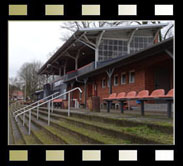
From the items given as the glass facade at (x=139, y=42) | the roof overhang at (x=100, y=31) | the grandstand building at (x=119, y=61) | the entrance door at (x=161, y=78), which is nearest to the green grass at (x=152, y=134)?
the grandstand building at (x=119, y=61)

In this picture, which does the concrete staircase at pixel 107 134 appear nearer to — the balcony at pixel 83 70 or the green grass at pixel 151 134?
the green grass at pixel 151 134

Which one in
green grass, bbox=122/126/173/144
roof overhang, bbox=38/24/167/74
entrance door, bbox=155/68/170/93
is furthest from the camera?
roof overhang, bbox=38/24/167/74

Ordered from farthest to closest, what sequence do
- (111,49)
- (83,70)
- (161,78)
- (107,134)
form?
(83,70) < (111,49) < (161,78) < (107,134)

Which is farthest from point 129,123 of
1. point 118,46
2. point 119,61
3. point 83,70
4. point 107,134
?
point 83,70

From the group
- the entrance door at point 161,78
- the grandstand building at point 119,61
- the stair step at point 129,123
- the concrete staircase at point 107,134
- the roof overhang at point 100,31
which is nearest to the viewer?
the concrete staircase at point 107,134

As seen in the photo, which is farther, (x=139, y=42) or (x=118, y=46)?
(x=139, y=42)

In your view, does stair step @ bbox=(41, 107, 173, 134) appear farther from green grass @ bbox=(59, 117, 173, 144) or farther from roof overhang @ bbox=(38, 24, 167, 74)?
roof overhang @ bbox=(38, 24, 167, 74)

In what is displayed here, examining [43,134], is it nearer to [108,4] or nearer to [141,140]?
[141,140]

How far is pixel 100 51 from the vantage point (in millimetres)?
19031

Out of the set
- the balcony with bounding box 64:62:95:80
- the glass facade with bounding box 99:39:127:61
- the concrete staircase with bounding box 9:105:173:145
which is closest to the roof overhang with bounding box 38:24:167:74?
the glass facade with bounding box 99:39:127:61

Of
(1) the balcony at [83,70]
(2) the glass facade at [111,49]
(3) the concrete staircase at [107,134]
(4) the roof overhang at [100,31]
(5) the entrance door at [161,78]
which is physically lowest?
(3) the concrete staircase at [107,134]

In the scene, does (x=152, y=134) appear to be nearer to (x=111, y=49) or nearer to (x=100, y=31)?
(x=100, y=31)

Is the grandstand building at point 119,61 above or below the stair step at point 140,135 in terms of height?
above
